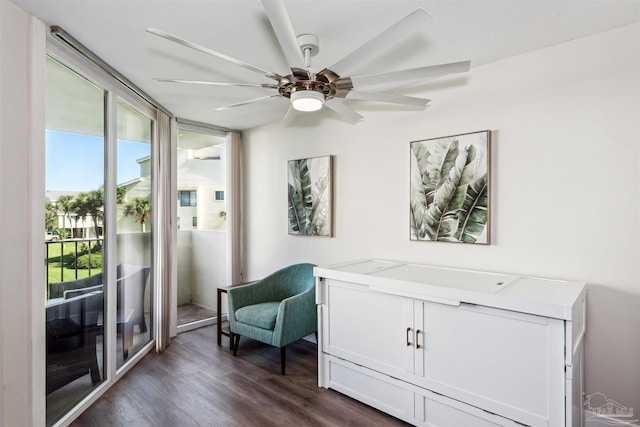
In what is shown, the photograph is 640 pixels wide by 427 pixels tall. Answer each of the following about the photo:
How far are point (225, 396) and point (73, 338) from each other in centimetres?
113

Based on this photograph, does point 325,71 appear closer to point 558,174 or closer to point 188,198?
point 558,174

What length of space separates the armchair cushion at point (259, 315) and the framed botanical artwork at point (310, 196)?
2.85ft

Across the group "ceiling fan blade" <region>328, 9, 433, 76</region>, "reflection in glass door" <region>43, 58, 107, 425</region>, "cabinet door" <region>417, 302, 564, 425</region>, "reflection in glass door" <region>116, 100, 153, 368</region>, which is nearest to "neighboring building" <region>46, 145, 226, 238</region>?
"reflection in glass door" <region>116, 100, 153, 368</region>

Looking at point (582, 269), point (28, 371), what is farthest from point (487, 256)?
point (28, 371)

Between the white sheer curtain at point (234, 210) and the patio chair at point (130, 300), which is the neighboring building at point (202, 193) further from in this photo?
the patio chair at point (130, 300)

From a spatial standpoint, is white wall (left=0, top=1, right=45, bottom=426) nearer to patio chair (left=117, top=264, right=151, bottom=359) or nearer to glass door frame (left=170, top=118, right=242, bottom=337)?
patio chair (left=117, top=264, right=151, bottom=359)

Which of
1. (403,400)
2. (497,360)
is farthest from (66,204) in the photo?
(497,360)

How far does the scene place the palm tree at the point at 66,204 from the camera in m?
2.17

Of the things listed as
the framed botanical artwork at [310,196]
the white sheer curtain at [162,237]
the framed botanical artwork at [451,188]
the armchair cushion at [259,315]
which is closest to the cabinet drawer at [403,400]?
the armchair cushion at [259,315]

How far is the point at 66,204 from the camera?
222 cm

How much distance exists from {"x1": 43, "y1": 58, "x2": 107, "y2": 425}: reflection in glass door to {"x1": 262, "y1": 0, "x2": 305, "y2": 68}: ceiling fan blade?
157 centimetres

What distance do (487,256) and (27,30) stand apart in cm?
312

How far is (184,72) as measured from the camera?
8.28 ft

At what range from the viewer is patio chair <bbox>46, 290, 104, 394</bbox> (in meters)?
2.11
